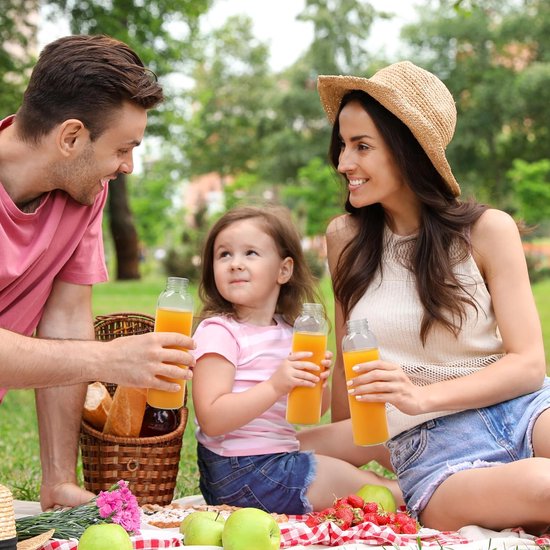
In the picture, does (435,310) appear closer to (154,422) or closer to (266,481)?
(266,481)

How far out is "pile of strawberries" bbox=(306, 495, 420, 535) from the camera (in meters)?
2.94

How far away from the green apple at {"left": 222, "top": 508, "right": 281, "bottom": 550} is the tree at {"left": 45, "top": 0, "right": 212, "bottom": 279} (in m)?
13.4

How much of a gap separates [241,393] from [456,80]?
3052cm

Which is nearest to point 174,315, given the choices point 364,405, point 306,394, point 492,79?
point 306,394

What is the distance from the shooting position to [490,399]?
3186 mm

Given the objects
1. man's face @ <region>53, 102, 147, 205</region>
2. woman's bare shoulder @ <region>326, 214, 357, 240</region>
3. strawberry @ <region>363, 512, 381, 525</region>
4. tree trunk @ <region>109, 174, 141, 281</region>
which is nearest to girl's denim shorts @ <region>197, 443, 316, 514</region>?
strawberry @ <region>363, 512, 381, 525</region>

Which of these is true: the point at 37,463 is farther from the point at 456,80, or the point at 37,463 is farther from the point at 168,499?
the point at 456,80

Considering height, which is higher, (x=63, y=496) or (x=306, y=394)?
(x=306, y=394)

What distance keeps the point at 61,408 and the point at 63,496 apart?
14.1 inches

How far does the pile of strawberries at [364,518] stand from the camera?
2938mm

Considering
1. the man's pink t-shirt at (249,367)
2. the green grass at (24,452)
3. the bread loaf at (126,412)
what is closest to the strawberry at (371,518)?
the man's pink t-shirt at (249,367)

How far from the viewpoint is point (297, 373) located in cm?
317

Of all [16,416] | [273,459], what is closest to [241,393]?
[273,459]

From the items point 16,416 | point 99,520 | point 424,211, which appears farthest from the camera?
point 16,416
